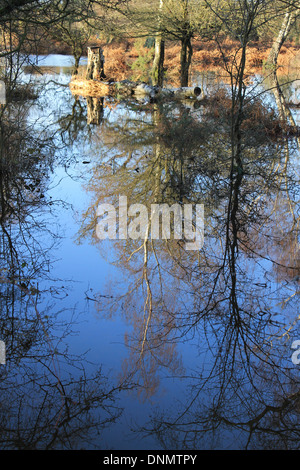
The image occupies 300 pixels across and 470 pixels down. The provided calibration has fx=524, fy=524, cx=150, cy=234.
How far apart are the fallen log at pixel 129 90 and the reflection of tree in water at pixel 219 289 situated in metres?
6.90

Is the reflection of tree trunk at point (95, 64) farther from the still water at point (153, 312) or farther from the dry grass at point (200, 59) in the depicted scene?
the still water at point (153, 312)

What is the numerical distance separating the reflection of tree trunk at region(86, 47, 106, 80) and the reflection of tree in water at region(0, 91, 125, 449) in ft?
41.9

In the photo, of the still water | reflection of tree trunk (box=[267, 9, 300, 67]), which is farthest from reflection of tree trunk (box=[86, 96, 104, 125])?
reflection of tree trunk (box=[267, 9, 300, 67])

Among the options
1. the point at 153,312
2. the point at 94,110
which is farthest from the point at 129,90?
the point at 153,312

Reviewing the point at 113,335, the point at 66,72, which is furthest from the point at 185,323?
the point at 66,72

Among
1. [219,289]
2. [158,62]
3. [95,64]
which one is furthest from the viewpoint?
[158,62]

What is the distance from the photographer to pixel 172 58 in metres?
25.2

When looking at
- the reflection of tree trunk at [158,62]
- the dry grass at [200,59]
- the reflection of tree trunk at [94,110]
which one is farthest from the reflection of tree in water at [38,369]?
the dry grass at [200,59]

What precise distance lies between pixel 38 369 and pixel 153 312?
1.06m

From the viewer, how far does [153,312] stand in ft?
12.7

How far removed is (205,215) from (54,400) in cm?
348

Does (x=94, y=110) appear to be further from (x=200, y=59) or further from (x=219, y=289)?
(x=200, y=59)

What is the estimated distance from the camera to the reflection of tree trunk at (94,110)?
11.9 metres

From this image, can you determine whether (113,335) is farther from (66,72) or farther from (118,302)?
(66,72)
